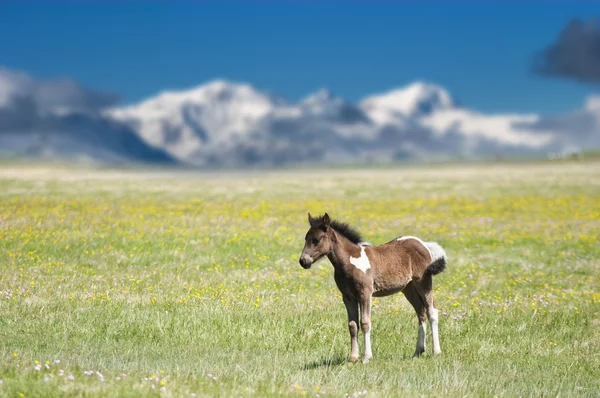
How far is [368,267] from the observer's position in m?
10.9

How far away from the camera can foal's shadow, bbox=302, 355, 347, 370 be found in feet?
35.7

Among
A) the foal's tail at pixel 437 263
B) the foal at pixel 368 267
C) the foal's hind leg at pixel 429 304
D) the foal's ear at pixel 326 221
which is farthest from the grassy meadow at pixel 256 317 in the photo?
the foal's ear at pixel 326 221

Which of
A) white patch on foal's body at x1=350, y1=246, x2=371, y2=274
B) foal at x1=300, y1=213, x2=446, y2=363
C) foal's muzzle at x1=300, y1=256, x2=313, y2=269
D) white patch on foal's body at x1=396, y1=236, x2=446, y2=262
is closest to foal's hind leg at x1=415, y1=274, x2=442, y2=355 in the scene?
foal at x1=300, y1=213, x2=446, y2=363

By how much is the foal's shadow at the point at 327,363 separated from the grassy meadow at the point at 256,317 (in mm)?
45

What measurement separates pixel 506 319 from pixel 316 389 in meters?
6.76

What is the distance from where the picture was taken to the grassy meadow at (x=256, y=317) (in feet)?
31.5

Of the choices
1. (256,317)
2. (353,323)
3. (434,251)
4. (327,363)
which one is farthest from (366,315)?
(256,317)

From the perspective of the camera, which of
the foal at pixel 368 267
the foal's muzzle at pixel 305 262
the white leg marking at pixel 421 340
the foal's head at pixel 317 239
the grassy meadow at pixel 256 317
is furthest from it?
the white leg marking at pixel 421 340

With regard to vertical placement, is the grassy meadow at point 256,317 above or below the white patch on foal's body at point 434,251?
below

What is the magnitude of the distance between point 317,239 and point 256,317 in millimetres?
3818

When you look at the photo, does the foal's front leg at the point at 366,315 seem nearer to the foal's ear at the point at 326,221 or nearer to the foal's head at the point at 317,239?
the foal's head at the point at 317,239

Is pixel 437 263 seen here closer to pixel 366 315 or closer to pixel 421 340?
pixel 421 340

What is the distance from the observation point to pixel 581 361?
1185 cm

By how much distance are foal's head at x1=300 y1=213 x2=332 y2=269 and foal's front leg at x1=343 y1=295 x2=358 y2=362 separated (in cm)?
102
